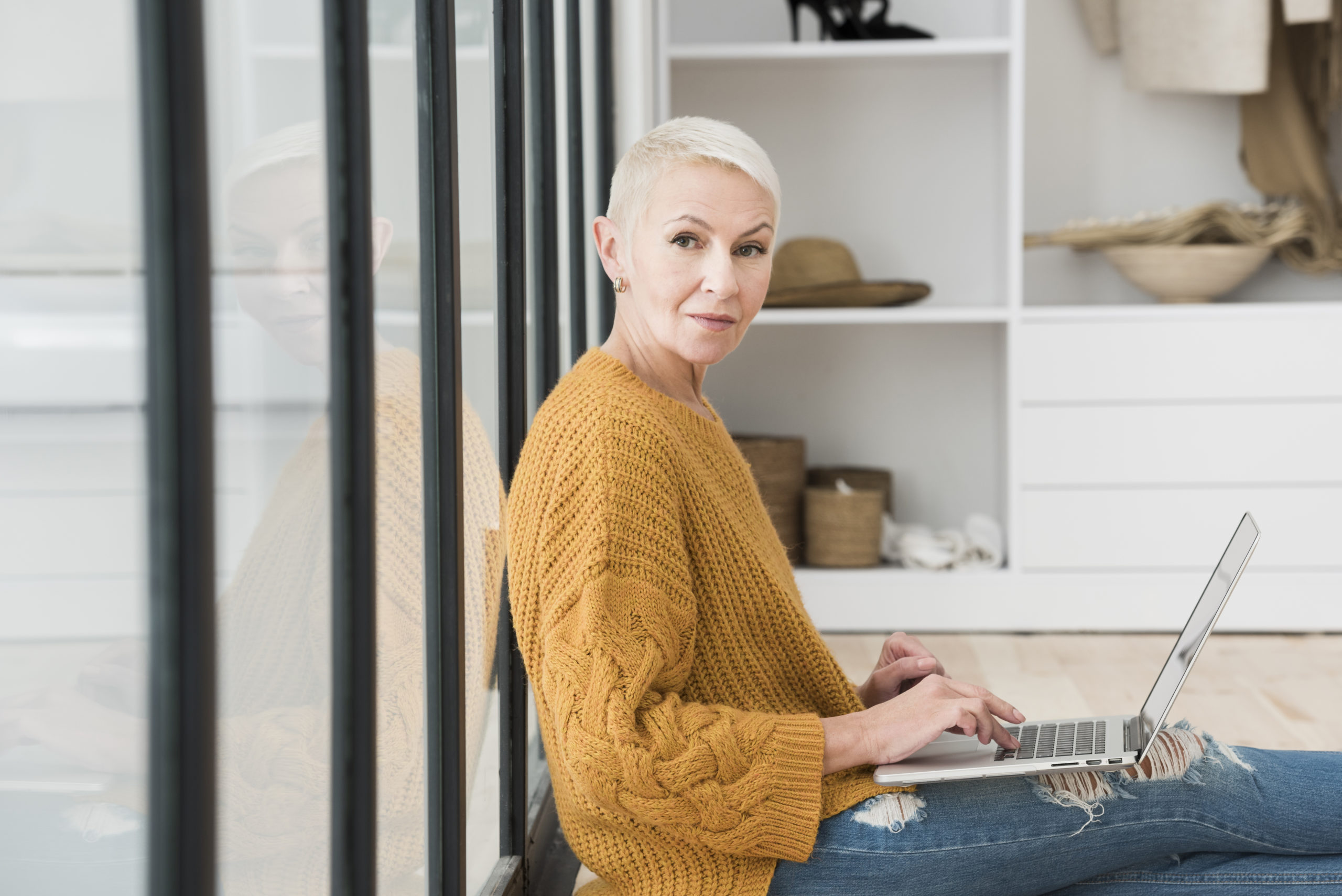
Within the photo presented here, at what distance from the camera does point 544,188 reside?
1.77m

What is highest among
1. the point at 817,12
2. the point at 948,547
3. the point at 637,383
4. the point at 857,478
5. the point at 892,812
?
the point at 817,12

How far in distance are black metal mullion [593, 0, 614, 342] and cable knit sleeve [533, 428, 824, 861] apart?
1386 millimetres

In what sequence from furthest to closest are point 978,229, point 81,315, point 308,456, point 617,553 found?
point 978,229 → point 617,553 → point 308,456 → point 81,315

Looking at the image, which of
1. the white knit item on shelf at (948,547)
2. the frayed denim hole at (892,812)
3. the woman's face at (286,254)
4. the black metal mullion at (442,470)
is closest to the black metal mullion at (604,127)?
the white knit item on shelf at (948,547)

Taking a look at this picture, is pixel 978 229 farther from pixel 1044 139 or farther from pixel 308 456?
pixel 308 456

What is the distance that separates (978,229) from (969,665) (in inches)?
51.8

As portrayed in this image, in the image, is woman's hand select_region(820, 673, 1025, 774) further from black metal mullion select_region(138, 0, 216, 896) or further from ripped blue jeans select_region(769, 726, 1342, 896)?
black metal mullion select_region(138, 0, 216, 896)

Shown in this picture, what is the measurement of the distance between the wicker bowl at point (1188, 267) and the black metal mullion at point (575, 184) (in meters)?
1.65

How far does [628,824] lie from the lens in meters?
1.00

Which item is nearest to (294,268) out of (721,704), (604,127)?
(721,704)

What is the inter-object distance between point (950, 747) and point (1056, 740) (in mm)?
96

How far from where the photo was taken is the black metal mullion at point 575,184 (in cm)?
203

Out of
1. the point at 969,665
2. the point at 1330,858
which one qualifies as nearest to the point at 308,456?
the point at 1330,858

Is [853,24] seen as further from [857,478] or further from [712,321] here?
[712,321]
